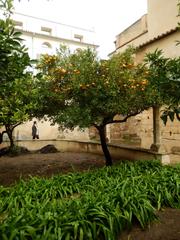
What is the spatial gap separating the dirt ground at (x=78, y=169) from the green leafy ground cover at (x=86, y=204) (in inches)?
6.0

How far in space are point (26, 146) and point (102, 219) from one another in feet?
47.7

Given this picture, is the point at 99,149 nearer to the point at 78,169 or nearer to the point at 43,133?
the point at 78,169

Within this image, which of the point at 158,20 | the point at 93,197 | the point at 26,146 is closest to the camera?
the point at 93,197

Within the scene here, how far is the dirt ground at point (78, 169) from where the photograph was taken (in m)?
4.93

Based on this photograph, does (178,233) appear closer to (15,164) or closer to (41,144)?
(15,164)

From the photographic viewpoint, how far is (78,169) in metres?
10.7

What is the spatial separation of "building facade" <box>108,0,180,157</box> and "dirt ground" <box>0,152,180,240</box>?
231cm

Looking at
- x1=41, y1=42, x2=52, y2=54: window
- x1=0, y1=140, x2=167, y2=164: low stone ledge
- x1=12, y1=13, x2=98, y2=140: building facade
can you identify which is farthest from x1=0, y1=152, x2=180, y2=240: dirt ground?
x1=41, y1=42, x2=52, y2=54: window

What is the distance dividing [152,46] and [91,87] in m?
5.68

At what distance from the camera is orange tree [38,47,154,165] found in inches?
333

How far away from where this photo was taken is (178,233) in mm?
4949

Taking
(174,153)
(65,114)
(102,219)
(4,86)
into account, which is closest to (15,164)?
(65,114)

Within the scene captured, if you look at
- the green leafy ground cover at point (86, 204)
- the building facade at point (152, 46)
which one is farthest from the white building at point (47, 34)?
the green leafy ground cover at point (86, 204)

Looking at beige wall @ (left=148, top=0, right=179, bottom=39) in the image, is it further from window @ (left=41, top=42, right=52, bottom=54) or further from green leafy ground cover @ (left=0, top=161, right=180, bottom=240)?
window @ (left=41, top=42, right=52, bottom=54)
